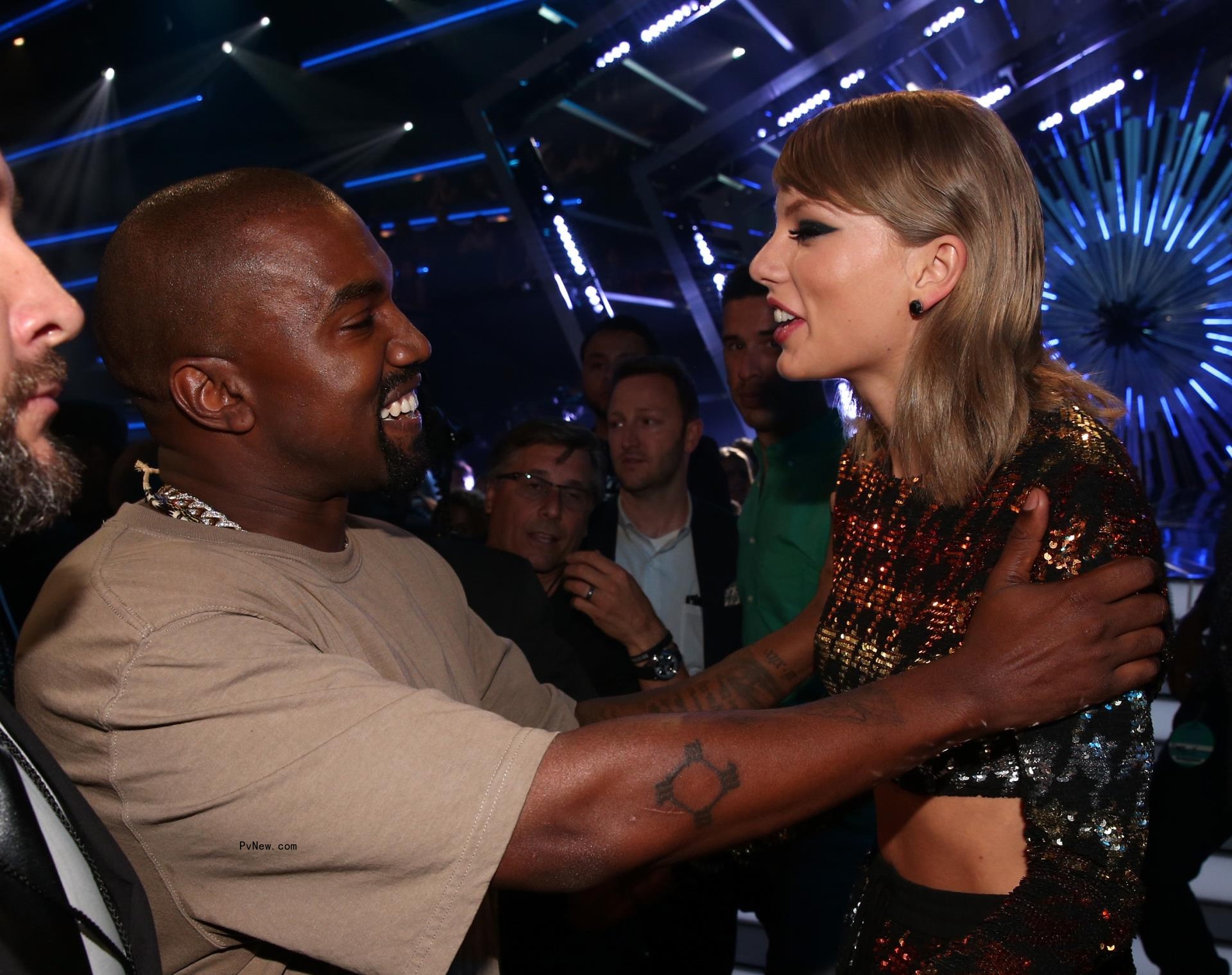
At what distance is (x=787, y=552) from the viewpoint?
8.67ft

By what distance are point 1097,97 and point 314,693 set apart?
7.16m

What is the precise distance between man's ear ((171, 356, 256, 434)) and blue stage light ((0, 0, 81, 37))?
7538 mm

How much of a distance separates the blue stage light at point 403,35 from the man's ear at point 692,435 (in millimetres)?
5776

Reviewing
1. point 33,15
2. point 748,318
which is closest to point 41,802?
point 748,318

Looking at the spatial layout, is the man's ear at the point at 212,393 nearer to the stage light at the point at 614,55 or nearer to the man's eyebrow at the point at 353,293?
the man's eyebrow at the point at 353,293

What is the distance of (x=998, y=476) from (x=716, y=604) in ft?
5.67

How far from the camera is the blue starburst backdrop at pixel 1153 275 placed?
602 centimetres

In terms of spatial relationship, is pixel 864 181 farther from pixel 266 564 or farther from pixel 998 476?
pixel 266 564

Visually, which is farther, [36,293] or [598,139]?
[598,139]

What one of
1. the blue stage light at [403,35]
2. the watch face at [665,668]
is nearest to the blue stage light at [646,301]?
the blue stage light at [403,35]

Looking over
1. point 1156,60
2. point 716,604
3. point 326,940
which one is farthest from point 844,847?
point 1156,60

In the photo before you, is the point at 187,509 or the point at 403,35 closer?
the point at 187,509

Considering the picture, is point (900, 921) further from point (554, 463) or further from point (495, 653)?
point (554, 463)

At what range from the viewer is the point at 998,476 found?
1407 millimetres
